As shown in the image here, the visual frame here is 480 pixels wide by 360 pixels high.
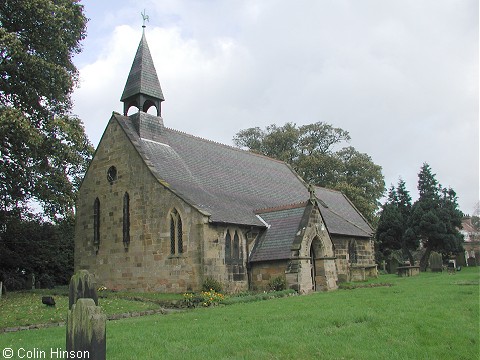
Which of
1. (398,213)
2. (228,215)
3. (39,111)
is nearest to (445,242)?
(398,213)

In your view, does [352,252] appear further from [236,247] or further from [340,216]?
[236,247]

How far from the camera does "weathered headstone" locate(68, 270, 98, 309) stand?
12.1m

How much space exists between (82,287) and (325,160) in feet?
148

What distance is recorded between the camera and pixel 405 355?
8438 mm

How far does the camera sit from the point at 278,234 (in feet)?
77.8

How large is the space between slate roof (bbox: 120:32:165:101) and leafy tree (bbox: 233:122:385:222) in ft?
96.3

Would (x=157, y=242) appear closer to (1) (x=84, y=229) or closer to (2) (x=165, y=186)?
(2) (x=165, y=186)

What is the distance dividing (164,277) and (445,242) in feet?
88.6

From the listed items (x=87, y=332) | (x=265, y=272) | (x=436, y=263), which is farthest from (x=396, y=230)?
(x=87, y=332)

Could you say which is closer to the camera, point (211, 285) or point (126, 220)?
point (211, 285)

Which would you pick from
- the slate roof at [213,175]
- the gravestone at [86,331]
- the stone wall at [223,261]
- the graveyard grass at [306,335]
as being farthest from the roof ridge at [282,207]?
the gravestone at [86,331]

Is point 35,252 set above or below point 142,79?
below

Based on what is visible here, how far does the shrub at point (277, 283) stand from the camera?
21.7 meters

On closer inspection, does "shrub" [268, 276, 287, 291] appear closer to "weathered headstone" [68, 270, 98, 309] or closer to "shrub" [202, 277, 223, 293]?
"shrub" [202, 277, 223, 293]
